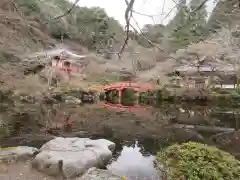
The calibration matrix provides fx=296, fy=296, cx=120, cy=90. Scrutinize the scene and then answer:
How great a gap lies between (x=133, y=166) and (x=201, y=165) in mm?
3168

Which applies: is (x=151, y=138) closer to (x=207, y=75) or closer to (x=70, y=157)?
(x=70, y=157)

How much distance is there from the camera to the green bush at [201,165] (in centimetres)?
441

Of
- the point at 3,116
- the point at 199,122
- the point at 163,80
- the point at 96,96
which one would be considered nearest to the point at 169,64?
the point at 163,80

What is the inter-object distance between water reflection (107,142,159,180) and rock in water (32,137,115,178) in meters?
0.39

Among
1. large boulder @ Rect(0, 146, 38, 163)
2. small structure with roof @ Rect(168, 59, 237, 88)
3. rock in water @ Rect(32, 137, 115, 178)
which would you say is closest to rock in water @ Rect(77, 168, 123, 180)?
rock in water @ Rect(32, 137, 115, 178)

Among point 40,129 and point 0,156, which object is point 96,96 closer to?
point 40,129

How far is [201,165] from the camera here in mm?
4539

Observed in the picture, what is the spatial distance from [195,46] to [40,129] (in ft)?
50.3

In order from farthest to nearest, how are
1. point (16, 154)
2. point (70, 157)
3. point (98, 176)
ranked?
point (16, 154) → point (70, 157) → point (98, 176)

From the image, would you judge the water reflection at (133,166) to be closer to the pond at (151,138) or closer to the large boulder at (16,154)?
the pond at (151,138)

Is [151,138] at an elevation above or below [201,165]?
below

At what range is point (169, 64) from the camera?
82.3 feet

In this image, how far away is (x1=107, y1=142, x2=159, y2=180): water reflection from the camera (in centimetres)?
673

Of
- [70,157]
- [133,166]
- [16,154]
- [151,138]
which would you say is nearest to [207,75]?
[151,138]
